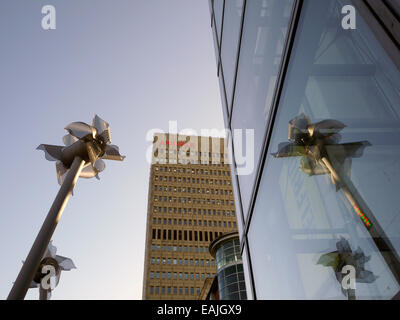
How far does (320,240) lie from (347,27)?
1521 mm

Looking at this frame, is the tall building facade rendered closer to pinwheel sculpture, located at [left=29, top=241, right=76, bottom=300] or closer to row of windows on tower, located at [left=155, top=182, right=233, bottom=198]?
row of windows on tower, located at [left=155, top=182, right=233, bottom=198]

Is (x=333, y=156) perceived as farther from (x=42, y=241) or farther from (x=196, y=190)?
(x=196, y=190)

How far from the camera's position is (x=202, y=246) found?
108 meters

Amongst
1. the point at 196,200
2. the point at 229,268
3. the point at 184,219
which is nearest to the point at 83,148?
the point at 229,268

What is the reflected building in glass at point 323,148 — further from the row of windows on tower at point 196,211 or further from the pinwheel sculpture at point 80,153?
the row of windows on tower at point 196,211

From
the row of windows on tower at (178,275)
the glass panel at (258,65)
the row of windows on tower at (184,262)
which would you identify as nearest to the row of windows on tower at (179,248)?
the row of windows on tower at (184,262)

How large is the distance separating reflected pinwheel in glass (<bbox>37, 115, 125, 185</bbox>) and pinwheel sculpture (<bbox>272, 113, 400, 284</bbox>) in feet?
9.73

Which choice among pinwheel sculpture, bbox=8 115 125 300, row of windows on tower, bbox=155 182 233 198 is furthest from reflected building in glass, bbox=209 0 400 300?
row of windows on tower, bbox=155 182 233 198

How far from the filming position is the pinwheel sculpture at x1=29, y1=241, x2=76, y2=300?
215 inches

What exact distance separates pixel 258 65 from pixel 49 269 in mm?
4664

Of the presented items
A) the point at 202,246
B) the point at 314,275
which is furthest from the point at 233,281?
the point at 202,246

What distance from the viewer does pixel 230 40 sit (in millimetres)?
6082

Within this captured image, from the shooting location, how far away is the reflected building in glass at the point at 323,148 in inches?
71.3
